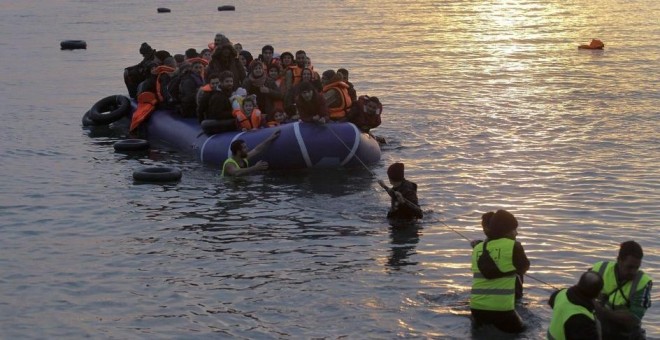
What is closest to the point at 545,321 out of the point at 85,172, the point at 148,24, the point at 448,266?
the point at 448,266

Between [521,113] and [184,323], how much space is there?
16219mm

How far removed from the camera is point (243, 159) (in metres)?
19.8

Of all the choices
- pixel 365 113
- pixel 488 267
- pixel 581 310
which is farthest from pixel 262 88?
pixel 581 310

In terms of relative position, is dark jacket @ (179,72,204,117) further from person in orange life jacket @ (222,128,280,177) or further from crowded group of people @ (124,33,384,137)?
person in orange life jacket @ (222,128,280,177)

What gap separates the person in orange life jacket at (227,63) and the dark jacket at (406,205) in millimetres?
6945

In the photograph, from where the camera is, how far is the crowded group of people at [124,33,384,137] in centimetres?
2065

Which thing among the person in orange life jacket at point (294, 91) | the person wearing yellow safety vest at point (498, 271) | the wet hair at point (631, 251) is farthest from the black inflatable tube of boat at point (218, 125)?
the wet hair at point (631, 251)

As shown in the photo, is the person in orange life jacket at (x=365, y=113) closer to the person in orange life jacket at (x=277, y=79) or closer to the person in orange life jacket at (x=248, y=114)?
the person in orange life jacket at (x=277, y=79)

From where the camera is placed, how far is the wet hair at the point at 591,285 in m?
8.63

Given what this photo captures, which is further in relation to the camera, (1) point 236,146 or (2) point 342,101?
(2) point 342,101

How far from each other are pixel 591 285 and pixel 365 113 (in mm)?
12850

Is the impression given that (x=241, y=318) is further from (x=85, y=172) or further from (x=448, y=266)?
(x=85, y=172)

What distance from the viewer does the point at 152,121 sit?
24.7 m

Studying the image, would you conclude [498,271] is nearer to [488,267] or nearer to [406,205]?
[488,267]
